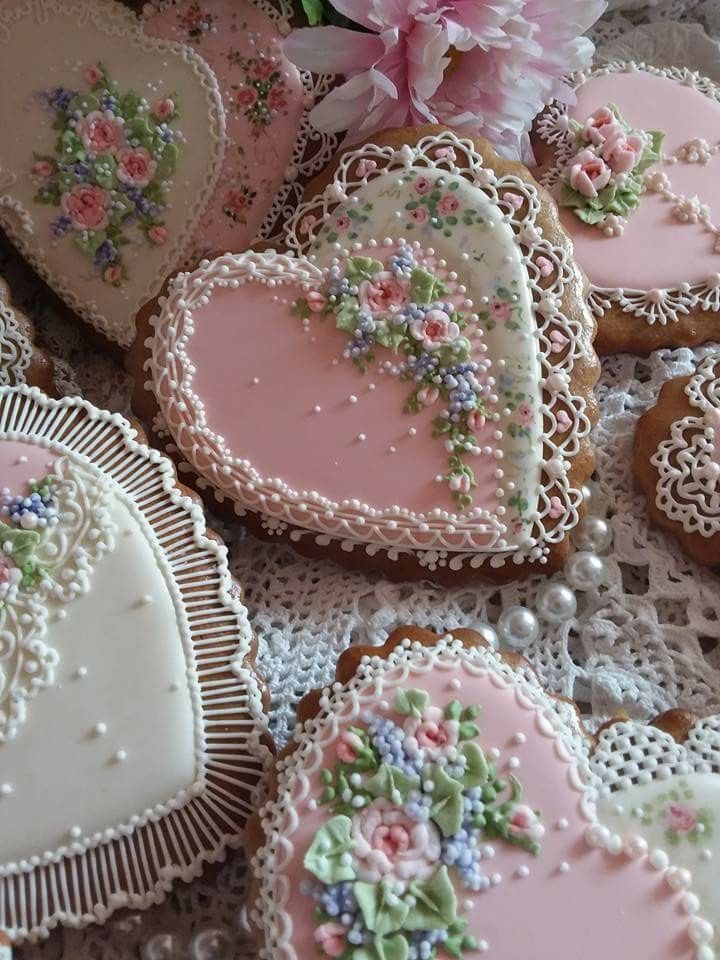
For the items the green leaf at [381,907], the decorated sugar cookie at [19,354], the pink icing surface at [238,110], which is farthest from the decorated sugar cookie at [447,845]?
the pink icing surface at [238,110]

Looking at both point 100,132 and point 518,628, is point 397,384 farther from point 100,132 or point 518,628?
point 100,132

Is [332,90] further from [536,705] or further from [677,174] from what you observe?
[536,705]

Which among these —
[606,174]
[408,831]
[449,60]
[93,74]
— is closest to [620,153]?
[606,174]

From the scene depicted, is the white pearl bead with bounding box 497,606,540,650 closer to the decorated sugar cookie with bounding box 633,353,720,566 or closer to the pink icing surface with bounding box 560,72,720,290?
the decorated sugar cookie with bounding box 633,353,720,566

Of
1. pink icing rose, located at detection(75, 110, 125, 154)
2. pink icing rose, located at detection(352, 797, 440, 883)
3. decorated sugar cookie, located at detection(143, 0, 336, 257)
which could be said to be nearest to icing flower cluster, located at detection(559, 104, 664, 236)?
decorated sugar cookie, located at detection(143, 0, 336, 257)

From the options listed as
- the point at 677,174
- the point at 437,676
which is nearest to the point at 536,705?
the point at 437,676

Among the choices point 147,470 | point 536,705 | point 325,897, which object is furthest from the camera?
point 147,470

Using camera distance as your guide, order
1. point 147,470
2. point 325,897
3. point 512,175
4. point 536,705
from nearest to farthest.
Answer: point 325,897, point 536,705, point 147,470, point 512,175
